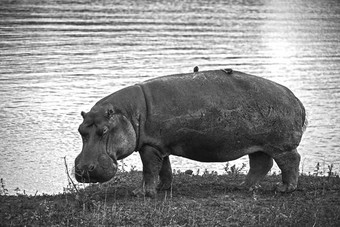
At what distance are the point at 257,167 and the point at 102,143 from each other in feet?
7.92

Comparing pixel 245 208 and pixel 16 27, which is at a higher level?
pixel 245 208

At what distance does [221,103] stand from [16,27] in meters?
25.4

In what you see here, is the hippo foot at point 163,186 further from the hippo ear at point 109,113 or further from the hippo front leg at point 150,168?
the hippo ear at point 109,113

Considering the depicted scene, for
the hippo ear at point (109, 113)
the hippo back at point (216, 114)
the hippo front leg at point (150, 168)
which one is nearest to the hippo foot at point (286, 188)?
the hippo back at point (216, 114)

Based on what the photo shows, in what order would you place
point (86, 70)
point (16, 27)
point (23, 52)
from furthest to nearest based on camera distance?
point (16, 27) < point (23, 52) < point (86, 70)

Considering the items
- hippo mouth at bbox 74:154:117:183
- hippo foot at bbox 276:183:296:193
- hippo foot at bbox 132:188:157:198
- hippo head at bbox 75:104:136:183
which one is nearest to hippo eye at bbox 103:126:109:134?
hippo head at bbox 75:104:136:183

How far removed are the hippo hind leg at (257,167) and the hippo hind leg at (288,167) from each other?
1.12 ft

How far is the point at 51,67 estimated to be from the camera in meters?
25.8

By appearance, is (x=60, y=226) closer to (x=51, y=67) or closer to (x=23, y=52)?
(x=51, y=67)

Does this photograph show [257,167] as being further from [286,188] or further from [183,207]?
[183,207]

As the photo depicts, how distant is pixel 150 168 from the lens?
34.3ft

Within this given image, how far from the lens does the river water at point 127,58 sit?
16.1m

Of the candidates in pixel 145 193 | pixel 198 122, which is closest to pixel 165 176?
pixel 145 193

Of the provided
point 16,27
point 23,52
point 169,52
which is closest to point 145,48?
point 169,52
